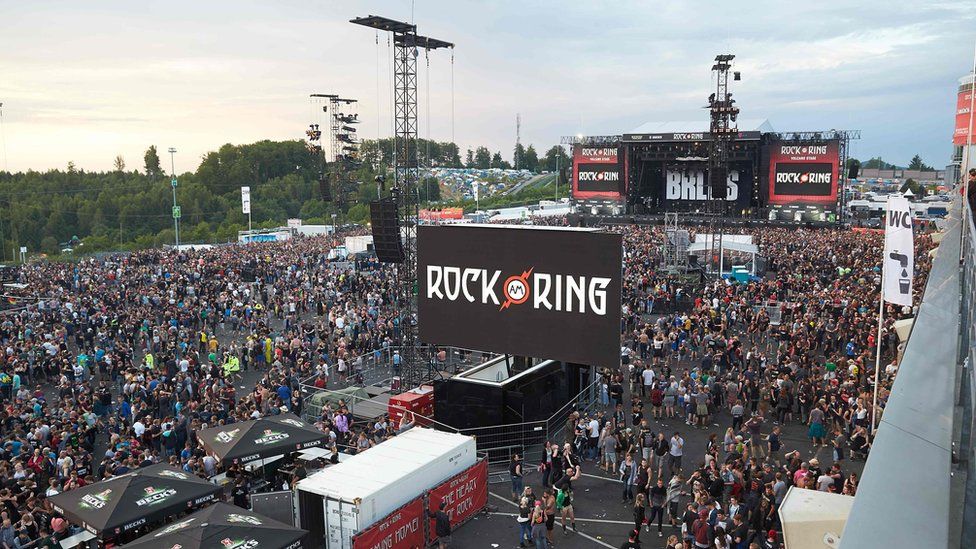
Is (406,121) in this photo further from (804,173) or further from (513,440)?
(804,173)

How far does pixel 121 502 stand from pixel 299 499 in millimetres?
2574

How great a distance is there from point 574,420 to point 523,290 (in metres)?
3.11

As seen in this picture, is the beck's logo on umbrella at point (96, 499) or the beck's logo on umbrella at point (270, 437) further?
the beck's logo on umbrella at point (270, 437)

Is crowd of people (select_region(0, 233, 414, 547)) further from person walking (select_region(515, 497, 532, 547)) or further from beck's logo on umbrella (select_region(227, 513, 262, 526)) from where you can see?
person walking (select_region(515, 497, 532, 547))

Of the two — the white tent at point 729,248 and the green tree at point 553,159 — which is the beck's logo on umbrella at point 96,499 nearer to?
the white tent at point 729,248

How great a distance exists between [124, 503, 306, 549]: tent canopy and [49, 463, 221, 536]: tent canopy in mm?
995

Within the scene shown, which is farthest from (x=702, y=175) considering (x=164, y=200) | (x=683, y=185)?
(x=164, y=200)

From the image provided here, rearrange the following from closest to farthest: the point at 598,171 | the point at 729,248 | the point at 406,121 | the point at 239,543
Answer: the point at 239,543 → the point at 406,121 → the point at 729,248 → the point at 598,171

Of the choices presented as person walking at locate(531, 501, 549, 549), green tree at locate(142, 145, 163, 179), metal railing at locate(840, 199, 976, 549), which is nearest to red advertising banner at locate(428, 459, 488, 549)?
person walking at locate(531, 501, 549, 549)

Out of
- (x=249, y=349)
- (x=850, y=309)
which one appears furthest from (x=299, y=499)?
(x=850, y=309)

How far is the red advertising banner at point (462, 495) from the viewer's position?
11906mm

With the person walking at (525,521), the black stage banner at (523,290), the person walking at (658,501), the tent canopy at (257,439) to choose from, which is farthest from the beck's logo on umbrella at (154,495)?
the person walking at (658,501)

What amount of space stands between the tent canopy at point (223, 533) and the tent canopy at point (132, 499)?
3.26ft

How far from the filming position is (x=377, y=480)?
1103 cm
